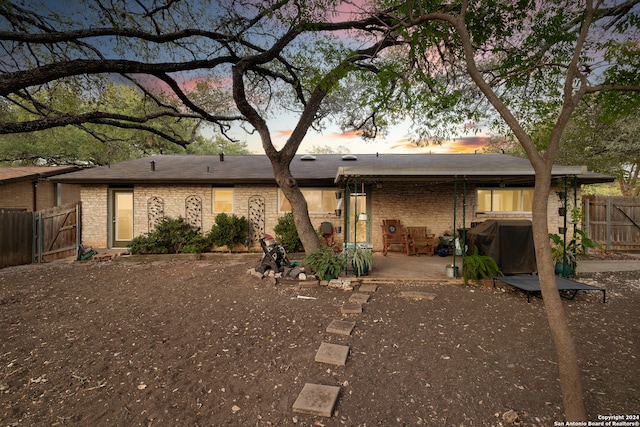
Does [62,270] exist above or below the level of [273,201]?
below

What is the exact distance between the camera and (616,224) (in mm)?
10805

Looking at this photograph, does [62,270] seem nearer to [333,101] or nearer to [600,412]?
[333,101]

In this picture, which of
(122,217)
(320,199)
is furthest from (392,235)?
(122,217)

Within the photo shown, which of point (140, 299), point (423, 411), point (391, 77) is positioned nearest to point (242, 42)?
point (391, 77)

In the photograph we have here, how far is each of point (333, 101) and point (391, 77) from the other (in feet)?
20.0

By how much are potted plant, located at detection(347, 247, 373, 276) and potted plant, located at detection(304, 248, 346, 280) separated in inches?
10.2

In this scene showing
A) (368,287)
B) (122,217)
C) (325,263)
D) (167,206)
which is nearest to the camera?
(368,287)

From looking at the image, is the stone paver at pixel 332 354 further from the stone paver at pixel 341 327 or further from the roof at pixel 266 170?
the roof at pixel 266 170

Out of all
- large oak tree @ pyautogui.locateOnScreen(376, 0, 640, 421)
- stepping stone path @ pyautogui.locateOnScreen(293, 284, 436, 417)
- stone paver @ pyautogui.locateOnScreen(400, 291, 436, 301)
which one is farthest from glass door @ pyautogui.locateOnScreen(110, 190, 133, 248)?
large oak tree @ pyautogui.locateOnScreen(376, 0, 640, 421)

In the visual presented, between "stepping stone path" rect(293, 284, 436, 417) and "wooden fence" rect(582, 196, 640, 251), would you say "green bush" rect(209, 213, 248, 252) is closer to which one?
"stepping stone path" rect(293, 284, 436, 417)

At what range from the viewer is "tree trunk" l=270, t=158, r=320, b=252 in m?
7.64

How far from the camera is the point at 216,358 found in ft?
11.3

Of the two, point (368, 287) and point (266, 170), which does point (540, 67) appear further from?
point (266, 170)

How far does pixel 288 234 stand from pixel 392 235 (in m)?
3.53
